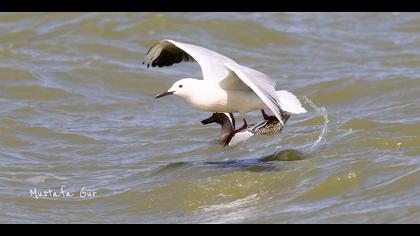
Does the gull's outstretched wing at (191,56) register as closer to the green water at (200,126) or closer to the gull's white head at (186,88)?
the gull's white head at (186,88)

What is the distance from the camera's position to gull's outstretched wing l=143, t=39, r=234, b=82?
8.72 m

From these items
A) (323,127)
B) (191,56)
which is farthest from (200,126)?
(191,56)

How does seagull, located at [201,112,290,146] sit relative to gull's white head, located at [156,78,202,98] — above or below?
below

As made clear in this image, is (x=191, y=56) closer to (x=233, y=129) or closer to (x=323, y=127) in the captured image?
(x=233, y=129)

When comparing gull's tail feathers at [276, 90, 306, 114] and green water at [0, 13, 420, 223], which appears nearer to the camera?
green water at [0, 13, 420, 223]

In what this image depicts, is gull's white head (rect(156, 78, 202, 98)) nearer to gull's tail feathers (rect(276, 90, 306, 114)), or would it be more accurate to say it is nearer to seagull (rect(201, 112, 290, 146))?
gull's tail feathers (rect(276, 90, 306, 114))

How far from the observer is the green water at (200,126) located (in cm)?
793

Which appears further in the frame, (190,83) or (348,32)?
(348,32)

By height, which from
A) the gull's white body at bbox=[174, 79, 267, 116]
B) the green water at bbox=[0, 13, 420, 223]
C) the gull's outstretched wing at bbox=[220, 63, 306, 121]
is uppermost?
the gull's outstretched wing at bbox=[220, 63, 306, 121]

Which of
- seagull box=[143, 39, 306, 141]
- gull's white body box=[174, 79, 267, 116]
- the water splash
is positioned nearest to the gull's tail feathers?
seagull box=[143, 39, 306, 141]

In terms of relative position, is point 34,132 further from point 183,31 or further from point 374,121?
point 183,31

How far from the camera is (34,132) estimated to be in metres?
10.9

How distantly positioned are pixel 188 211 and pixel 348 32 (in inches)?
337
